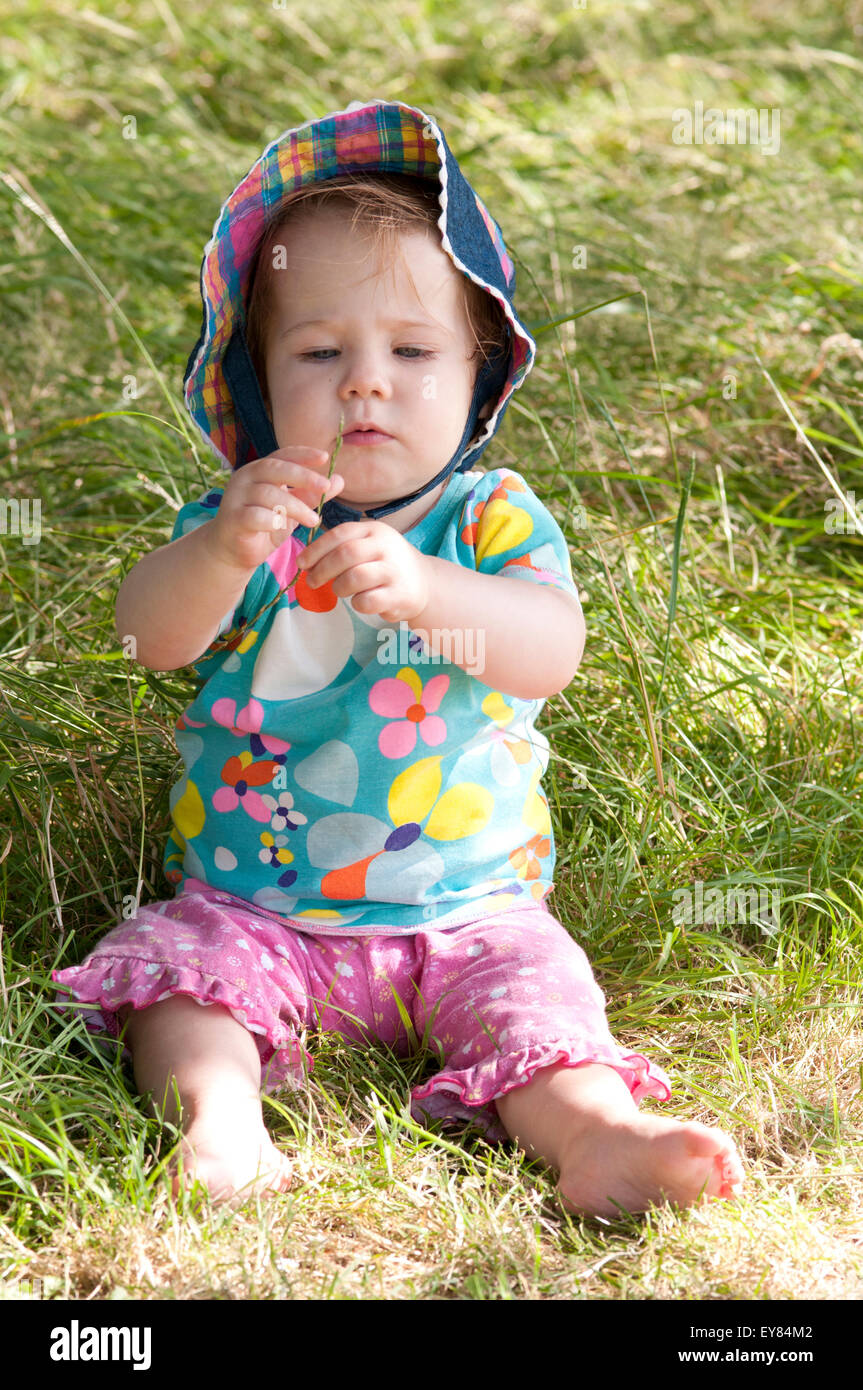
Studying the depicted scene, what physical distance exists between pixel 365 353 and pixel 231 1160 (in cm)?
88

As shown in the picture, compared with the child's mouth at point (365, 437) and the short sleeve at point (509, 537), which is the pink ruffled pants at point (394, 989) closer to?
the short sleeve at point (509, 537)

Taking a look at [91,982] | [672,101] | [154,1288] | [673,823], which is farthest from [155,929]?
[672,101]

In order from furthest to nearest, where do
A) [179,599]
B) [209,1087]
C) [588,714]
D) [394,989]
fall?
[588,714] < [394,989] < [179,599] < [209,1087]

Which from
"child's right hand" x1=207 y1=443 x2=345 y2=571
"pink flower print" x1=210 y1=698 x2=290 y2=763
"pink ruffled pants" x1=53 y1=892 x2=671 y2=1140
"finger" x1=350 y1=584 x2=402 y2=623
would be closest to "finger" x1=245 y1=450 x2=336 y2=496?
"child's right hand" x1=207 y1=443 x2=345 y2=571

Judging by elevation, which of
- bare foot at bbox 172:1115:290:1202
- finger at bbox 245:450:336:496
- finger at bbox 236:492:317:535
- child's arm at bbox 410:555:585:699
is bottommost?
bare foot at bbox 172:1115:290:1202

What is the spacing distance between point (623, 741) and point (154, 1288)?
3.59 feet

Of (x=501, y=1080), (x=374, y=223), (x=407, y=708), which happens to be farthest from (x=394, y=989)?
(x=374, y=223)

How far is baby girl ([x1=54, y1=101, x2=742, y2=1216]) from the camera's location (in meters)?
1.50

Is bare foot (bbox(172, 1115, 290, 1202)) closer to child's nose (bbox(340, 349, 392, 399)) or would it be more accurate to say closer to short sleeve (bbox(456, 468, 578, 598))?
short sleeve (bbox(456, 468, 578, 598))

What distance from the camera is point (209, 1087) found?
1420 millimetres

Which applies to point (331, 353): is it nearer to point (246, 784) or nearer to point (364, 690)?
A: point (364, 690)

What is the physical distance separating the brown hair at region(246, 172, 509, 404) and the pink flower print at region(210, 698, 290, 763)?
41 centimetres

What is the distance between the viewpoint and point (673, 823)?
1922 millimetres
